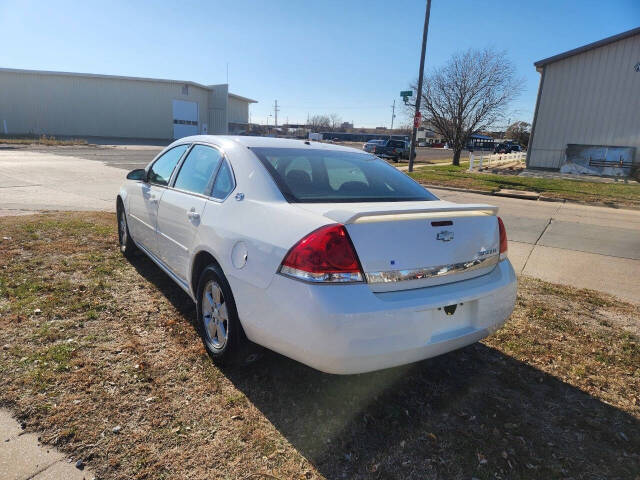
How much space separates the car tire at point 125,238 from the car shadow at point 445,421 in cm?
283

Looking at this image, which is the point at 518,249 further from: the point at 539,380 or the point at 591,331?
the point at 539,380

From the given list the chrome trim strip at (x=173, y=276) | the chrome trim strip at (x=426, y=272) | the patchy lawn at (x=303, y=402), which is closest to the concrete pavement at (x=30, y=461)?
the patchy lawn at (x=303, y=402)

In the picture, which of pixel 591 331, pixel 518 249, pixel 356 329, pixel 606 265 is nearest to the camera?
pixel 356 329

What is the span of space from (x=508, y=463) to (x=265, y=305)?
1521 mm

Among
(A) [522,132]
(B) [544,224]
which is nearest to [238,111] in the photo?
(A) [522,132]

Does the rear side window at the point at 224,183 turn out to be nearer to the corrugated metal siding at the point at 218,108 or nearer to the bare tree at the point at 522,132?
the corrugated metal siding at the point at 218,108

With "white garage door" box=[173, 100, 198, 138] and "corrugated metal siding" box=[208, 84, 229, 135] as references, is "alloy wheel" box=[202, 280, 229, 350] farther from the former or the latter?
"corrugated metal siding" box=[208, 84, 229, 135]

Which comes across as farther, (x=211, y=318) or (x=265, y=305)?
(x=211, y=318)

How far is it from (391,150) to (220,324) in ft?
101

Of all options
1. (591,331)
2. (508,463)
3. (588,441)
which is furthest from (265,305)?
(591,331)

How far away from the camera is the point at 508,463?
7.42 ft

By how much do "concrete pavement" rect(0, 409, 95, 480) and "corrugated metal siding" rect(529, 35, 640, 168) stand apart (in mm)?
24573

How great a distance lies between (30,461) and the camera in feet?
6.95

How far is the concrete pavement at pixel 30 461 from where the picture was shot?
2.04m
